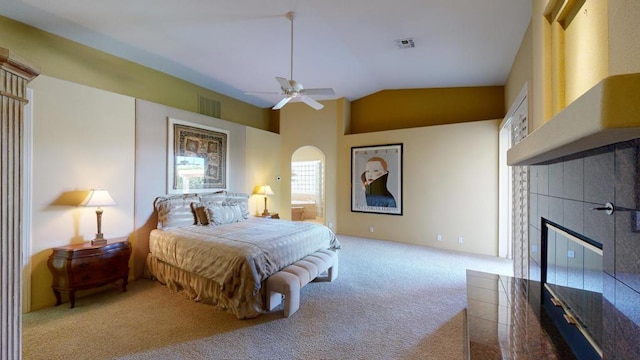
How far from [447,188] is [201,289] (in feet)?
15.2

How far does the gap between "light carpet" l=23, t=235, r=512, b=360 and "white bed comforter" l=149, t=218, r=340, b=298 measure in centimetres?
A: 41

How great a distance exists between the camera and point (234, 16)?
9.96 feet

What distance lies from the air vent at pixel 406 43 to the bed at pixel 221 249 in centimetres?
293

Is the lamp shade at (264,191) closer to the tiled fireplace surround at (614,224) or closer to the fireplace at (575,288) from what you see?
the fireplace at (575,288)

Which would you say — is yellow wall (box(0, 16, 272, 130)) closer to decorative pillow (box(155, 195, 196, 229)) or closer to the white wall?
the white wall

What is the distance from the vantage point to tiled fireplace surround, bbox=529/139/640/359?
1061 millimetres

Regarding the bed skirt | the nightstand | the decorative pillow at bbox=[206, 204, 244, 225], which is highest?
the decorative pillow at bbox=[206, 204, 244, 225]

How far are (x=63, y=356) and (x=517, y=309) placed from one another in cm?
378

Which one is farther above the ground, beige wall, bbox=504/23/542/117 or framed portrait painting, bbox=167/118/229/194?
beige wall, bbox=504/23/542/117

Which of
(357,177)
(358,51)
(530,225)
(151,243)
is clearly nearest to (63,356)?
(151,243)

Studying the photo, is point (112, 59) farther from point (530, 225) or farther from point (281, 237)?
point (530, 225)

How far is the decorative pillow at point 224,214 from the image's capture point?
4.11 m

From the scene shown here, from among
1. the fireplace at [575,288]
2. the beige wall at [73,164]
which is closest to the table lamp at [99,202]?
the beige wall at [73,164]

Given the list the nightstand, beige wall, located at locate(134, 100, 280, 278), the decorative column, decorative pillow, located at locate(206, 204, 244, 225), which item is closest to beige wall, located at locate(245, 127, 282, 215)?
beige wall, located at locate(134, 100, 280, 278)
